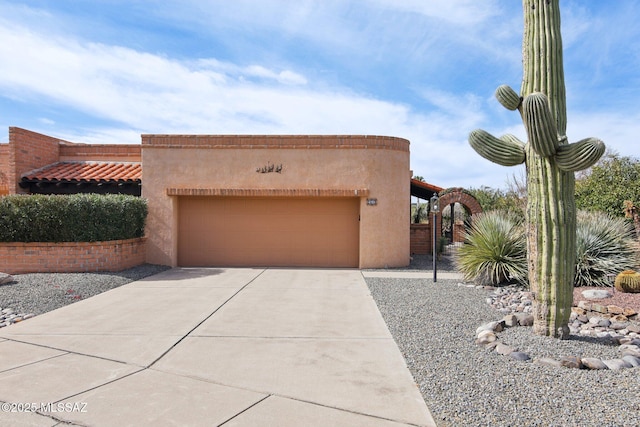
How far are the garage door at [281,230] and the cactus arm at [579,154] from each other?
8690 mm

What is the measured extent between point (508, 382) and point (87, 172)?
48.4ft

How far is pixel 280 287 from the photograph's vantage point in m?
10.3

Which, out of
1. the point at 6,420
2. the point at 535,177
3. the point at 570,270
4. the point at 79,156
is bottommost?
the point at 6,420

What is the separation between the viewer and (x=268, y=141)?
13609 mm

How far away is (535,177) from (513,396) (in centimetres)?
295

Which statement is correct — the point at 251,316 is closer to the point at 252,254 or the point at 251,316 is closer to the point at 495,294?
the point at 495,294

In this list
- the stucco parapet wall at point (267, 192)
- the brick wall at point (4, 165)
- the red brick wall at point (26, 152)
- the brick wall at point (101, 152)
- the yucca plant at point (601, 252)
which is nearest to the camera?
the yucca plant at point (601, 252)

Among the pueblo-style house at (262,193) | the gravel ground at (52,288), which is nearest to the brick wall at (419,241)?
the pueblo-style house at (262,193)

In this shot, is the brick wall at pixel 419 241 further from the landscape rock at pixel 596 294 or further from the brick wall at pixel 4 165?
the brick wall at pixel 4 165

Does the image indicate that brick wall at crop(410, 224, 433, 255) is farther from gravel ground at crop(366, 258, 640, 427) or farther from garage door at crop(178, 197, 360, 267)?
gravel ground at crop(366, 258, 640, 427)

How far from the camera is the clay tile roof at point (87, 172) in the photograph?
14.4 meters

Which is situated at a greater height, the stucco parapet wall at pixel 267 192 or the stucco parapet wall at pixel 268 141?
the stucco parapet wall at pixel 268 141

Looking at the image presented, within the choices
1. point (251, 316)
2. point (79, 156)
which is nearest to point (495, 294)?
point (251, 316)

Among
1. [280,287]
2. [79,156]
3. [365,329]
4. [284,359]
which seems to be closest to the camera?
[284,359]
